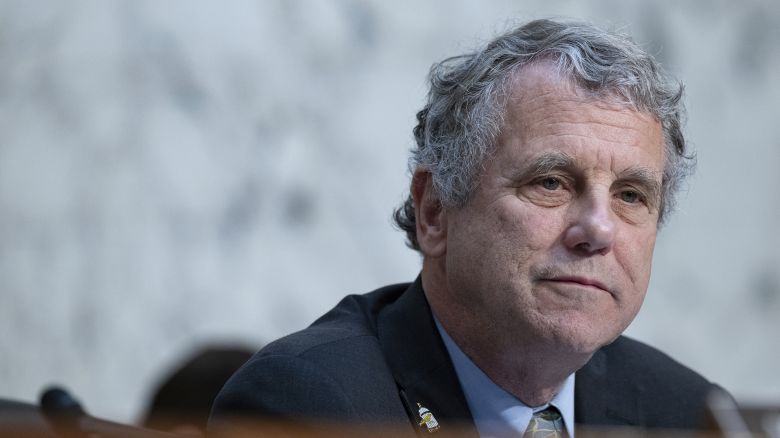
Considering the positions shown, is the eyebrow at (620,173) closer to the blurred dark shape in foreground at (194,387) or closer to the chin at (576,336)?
the chin at (576,336)

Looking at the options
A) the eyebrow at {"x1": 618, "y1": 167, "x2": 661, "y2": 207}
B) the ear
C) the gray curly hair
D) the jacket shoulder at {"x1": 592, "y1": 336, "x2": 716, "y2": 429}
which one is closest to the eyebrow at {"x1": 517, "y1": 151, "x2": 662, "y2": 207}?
the eyebrow at {"x1": 618, "y1": 167, "x2": 661, "y2": 207}

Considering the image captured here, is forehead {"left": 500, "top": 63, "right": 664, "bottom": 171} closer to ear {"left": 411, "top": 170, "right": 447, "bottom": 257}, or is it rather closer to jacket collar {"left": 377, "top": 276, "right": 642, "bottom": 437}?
ear {"left": 411, "top": 170, "right": 447, "bottom": 257}

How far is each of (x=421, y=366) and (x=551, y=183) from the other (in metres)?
0.46

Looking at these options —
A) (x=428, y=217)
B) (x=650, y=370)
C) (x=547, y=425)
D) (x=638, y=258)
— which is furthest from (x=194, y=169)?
(x=638, y=258)

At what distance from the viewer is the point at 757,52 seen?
15.5 feet

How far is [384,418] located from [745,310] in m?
2.87

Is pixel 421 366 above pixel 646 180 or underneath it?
underneath

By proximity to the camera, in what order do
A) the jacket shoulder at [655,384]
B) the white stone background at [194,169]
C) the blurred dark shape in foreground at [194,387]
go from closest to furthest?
the jacket shoulder at [655,384] → the blurred dark shape in foreground at [194,387] → the white stone background at [194,169]

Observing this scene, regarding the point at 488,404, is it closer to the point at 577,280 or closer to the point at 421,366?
the point at 421,366

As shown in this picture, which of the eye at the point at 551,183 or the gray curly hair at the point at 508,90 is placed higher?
the gray curly hair at the point at 508,90

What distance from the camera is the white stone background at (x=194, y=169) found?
3.97m

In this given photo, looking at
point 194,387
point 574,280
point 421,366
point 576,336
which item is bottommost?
point 194,387

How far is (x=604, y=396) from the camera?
2.57m

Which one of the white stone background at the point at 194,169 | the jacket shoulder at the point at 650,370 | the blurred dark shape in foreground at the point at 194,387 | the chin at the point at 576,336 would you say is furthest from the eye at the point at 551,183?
the white stone background at the point at 194,169
